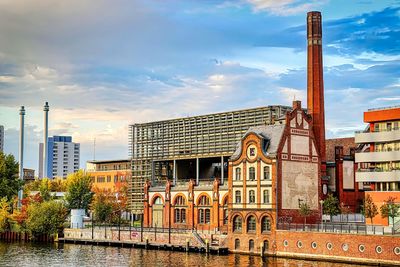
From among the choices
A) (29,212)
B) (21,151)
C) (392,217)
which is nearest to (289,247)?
(392,217)

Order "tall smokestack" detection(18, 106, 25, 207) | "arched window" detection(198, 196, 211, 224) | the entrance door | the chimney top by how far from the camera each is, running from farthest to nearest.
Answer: "tall smokestack" detection(18, 106, 25, 207), the entrance door, "arched window" detection(198, 196, 211, 224), the chimney top

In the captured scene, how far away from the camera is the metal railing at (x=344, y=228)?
72500mm

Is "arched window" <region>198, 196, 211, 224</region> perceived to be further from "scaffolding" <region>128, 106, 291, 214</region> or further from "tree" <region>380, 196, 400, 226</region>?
"tree" <region>380, 196, 400, 226</region>

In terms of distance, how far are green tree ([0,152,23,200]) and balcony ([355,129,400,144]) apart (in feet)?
233

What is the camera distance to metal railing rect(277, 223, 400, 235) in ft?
238

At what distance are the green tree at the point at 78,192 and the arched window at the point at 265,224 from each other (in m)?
60.1

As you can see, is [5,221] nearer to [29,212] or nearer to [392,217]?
[29,212]

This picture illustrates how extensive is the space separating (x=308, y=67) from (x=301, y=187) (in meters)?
21.6

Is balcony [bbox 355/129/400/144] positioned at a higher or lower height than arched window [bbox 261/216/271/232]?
higher

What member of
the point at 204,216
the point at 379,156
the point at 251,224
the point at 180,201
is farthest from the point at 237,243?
the point at 180,201

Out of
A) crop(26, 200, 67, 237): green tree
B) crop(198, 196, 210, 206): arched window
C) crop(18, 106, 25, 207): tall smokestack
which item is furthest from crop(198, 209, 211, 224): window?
crop(18, 106, 25, 207): tall smokestack

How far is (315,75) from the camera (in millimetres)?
102125

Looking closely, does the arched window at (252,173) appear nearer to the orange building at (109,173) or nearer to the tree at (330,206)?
the tree at (330,206)

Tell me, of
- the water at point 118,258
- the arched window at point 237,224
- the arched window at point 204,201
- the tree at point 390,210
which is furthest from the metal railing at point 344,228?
the arched window at point 204,201
